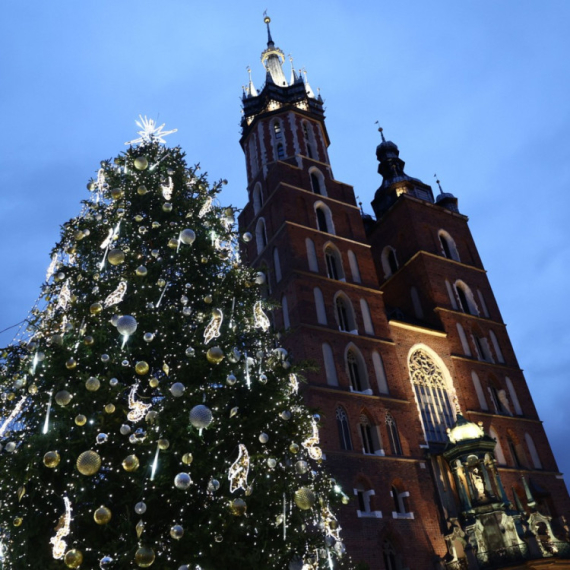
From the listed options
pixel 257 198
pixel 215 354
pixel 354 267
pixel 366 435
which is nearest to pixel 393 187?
pixel 257 198

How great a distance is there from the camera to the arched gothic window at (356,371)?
2319 cm

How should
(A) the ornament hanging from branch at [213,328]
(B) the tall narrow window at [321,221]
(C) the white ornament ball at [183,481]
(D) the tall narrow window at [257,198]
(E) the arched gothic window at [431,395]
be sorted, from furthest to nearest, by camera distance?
(D) the tall narrow window at [257,198] → (B) the tall narrow window at [321,221] → (E) the arched gothic window at [431,395] → (A) the ornament hanging from branch at [213,328] → (C) the white ornament ball at [183,481]

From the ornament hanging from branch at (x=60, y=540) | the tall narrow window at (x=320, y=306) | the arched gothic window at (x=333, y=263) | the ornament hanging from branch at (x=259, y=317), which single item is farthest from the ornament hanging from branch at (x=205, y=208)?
the arched gothic window at (x=333, y=263)

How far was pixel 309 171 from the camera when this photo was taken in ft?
97.5

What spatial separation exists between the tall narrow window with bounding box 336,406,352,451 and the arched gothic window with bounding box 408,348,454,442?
4.67 meters

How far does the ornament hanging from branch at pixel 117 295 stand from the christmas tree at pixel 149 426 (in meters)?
0.03

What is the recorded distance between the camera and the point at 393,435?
2238 centimetres

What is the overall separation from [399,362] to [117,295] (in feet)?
59.7

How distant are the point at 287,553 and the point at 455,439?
15912 mm

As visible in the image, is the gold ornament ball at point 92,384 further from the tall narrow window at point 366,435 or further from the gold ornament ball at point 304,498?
the tall narrow window at point 366,435

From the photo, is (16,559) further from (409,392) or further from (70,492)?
(409,392)

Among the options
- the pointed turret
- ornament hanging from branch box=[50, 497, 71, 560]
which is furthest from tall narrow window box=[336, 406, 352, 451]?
the pointed turret

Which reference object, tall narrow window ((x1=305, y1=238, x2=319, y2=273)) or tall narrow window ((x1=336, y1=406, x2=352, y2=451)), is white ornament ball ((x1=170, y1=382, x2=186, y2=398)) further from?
tall narrow window ((x1=305, y1=238, x2=319, y2=273))

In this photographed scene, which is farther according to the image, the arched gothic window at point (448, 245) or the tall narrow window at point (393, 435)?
the arched gothic window at point (448, 245)
